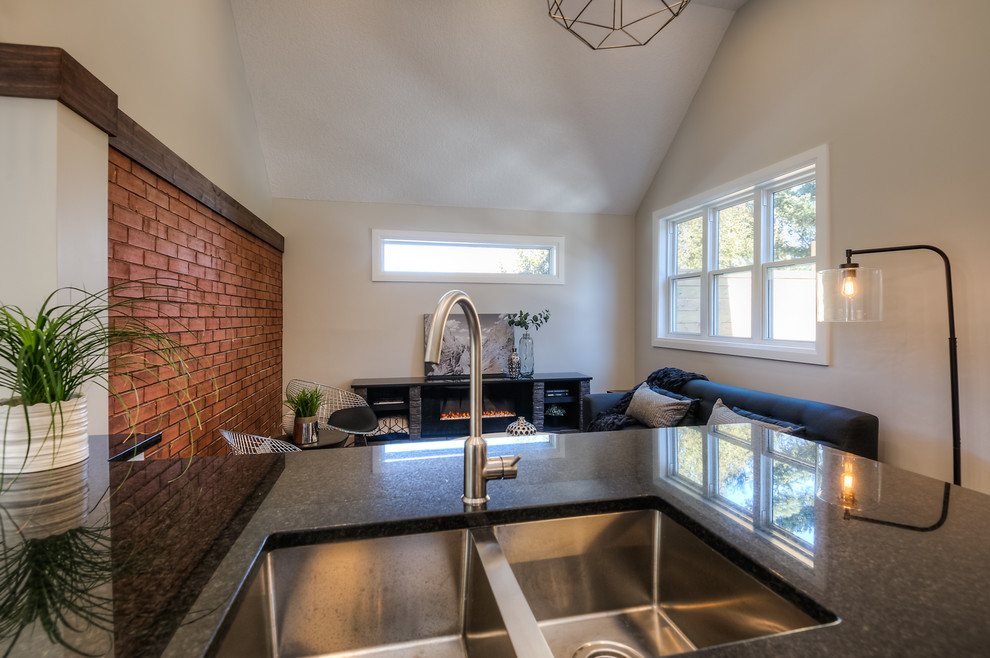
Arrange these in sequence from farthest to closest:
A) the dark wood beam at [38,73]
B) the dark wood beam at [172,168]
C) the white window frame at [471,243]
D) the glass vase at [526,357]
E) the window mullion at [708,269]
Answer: the glass vase at [526,357] → the white window frame at [471,243] → the window mullion at [708,269] → the dark wood beam at [172,168] → the dark wood beam at [38,73]

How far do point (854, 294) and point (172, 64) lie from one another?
352cm

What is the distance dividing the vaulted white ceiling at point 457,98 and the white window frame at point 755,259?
813 mm

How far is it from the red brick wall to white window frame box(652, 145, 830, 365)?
339 cm

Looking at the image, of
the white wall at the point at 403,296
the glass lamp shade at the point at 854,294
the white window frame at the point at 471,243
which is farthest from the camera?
the white window frame at the point at 471,243

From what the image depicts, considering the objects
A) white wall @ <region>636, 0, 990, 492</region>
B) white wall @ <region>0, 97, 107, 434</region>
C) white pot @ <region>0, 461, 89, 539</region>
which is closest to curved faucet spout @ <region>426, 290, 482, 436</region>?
white pot @ <region>0, 461, 89, 539</region>

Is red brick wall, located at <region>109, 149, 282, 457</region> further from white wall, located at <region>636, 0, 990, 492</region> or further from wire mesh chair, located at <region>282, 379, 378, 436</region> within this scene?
white wall, located at <region>636, 0, 990, 492</region>

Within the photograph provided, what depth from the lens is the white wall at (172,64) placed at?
1.60m

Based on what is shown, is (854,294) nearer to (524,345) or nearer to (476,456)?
(476,456)

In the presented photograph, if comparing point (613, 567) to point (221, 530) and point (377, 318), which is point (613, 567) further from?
point (377, 318)

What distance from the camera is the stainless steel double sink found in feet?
2.39

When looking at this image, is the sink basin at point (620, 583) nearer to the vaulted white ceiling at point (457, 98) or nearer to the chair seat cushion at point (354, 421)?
the chair seat cushion at point (354, 421)

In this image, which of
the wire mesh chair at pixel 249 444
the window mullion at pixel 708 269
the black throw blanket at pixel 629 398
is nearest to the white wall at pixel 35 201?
the wire mesh chair at pixel 249 444

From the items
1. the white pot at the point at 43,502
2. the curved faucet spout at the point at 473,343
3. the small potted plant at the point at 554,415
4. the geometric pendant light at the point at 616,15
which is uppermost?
the geometric pendant light at the point at 616,15

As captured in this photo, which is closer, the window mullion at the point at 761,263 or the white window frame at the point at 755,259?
the white window frame at the point at 755,259
